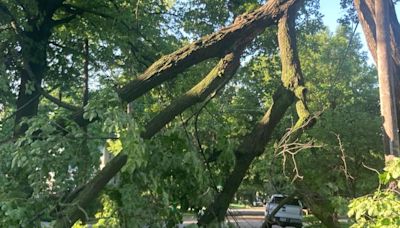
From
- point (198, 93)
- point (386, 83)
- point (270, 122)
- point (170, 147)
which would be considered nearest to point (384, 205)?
point (386, 83)

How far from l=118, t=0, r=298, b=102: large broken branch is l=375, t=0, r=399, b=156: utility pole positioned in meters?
1.10

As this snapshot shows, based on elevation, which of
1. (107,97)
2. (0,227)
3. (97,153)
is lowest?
(0,227)

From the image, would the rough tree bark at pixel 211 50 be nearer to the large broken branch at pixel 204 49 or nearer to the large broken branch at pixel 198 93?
the large broken branch at pixel 204 49

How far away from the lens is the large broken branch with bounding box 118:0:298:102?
575 centimetres

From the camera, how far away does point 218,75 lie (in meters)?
5.91

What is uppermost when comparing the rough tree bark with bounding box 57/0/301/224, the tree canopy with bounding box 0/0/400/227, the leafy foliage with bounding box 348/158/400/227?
the rough tree bark with bounding box 57/0/301/224

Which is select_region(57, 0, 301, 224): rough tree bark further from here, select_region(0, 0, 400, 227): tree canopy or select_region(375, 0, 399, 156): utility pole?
select_region(375, 0, 399, 156): utility pole

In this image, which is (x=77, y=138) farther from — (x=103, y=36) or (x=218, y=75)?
(x=103, y=36)

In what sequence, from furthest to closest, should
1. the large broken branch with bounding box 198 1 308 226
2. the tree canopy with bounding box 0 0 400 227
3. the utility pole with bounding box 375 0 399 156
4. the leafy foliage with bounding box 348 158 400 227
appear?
the large broken branch with bounding box 198 1 308 226 < the utility pole with bounding box 375 0 399 156 < the tree canopy with bounding box 0 0 400 227 < the leafy foliage with bounding box 348 158 400 227

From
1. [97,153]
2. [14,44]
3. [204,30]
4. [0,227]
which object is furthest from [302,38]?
[0,227]

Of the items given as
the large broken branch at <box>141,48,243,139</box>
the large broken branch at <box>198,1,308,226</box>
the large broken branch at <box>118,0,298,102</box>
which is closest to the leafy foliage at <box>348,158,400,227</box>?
the large broken branch at <box>198,1,308,226</box>

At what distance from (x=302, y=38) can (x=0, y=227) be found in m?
11.5

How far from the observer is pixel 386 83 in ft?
16.9

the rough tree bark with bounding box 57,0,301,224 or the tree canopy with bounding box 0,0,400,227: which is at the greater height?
the rough tree bark with bounding box 57,0,301,224
